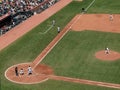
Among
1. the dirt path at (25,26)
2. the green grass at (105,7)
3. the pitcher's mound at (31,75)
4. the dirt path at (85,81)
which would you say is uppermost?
the pitcher's mound at (31,75)

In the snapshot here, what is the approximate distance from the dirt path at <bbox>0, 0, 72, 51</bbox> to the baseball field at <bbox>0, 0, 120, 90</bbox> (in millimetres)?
1185

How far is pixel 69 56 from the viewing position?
50344mm

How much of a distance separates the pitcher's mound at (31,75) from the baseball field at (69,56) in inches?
25.1

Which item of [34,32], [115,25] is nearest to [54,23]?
[34,32]

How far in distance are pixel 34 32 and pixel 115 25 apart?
1704cm

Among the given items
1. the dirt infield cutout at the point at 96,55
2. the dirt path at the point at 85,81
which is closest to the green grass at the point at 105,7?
the dirt infield cutout at the point at 96,55

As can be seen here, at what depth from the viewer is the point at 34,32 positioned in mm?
62062

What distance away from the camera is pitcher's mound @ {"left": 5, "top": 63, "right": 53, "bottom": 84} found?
139 feet

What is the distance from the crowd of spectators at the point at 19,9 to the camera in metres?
67.4

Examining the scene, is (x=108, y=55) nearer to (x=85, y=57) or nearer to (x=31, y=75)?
(x=85, y=57)

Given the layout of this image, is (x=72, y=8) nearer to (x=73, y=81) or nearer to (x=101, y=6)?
(x=101, y=6)

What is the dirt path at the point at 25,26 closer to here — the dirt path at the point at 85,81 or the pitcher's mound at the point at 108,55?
the dirt path at the point at 85,81

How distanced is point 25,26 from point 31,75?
77.5 feet

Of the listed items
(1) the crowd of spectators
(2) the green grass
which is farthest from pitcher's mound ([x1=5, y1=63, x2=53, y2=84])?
(2) the green grass
